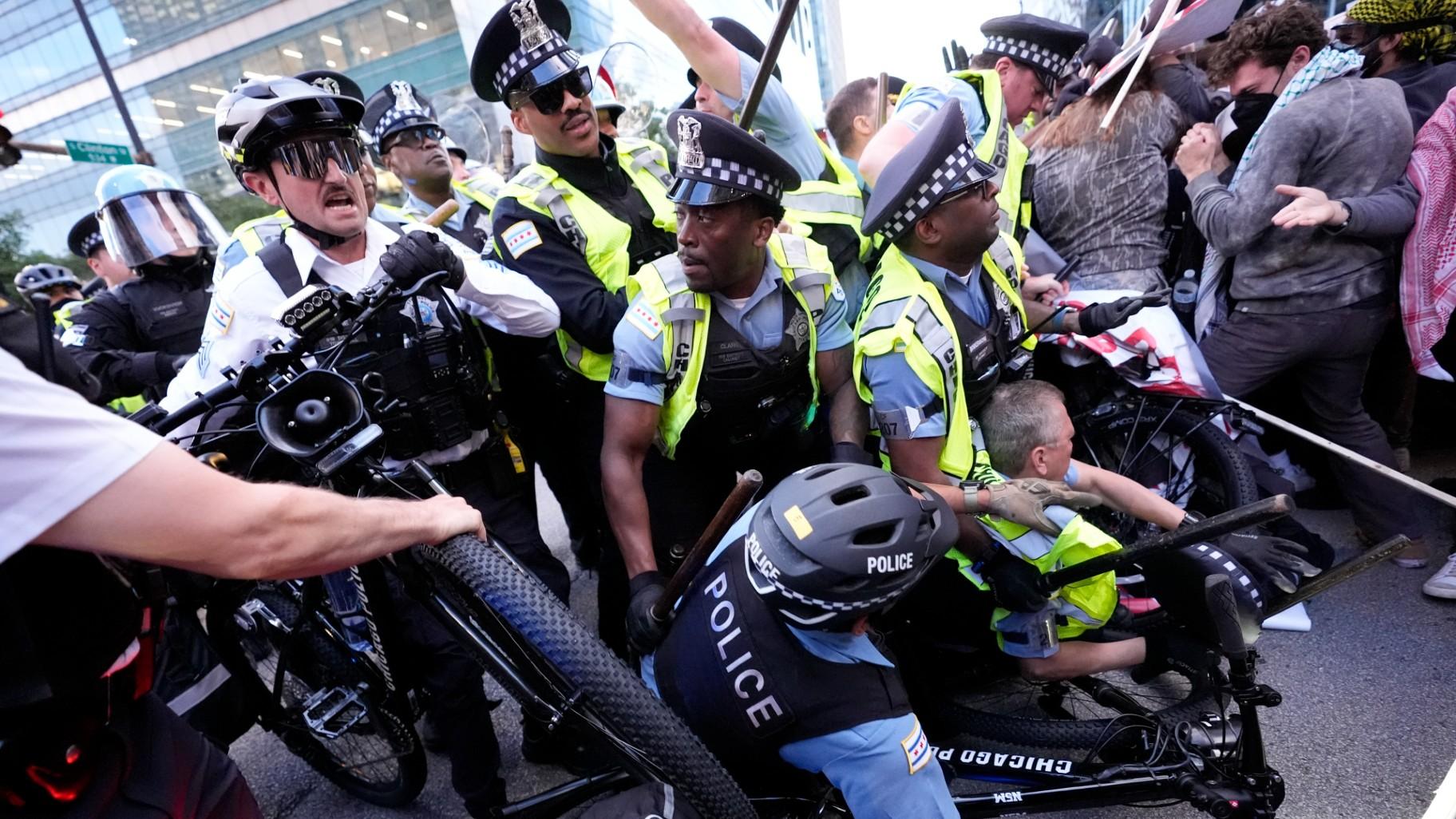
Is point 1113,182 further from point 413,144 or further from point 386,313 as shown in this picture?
point 413,144

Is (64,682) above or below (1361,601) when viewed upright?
above

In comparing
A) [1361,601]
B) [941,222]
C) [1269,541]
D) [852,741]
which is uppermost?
Result: [941,222]

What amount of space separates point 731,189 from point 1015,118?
2173mm

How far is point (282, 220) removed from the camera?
8.72 feet

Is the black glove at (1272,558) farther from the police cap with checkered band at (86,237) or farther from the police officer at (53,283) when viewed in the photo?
the police officer at (53,283)

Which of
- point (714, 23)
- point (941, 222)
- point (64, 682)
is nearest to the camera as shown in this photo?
point (64, 682)

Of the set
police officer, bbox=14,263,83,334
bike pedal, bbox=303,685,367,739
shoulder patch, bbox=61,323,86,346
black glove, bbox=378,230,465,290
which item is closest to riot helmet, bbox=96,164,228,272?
Result: shoulder patch, bbox=61,323,86,346

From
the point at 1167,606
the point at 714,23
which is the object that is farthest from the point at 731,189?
the point at 714,23

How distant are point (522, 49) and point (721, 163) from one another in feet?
3.56

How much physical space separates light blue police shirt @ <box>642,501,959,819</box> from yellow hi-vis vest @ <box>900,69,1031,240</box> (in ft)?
6.30

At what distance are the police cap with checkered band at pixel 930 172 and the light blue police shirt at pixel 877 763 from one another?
48.8 inches

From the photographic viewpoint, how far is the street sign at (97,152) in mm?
10031

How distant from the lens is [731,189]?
6.23 ft

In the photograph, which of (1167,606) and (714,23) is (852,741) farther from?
(714,23)
